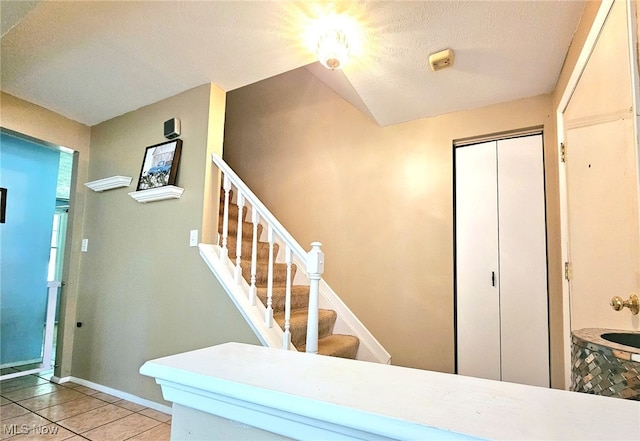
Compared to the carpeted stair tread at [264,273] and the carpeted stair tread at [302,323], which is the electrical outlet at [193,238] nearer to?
the carpeted stair tread at [264,273]

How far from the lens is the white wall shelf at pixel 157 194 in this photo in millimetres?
2369

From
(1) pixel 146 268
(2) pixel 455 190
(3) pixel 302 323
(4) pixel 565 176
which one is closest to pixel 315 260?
(3) pixel 302 323

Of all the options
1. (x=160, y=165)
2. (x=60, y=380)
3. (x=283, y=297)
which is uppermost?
(x=160, y=165)

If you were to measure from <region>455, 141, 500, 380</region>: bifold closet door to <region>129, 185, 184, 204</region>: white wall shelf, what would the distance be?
2.07 metres

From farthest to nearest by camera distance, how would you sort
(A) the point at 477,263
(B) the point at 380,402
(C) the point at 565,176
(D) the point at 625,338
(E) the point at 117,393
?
(E) the point at 117,393 → (A) the point at 477,263 → (C) the point at 565,176 → (D) the point at 625,338 → (B) the point at 380,402

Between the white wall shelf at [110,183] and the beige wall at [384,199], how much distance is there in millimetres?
1224

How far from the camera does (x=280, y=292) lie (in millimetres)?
2586

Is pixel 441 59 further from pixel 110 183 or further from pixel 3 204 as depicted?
pixel 3 204

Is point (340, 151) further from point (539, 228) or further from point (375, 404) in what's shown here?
point (375, 404)

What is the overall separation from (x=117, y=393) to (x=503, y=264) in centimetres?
300

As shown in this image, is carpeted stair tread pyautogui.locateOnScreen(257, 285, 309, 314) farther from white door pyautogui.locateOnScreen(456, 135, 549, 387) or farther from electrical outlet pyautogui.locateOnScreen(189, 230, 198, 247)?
white door pyautogui.locateOnScreen(456, 135, 549, 387)

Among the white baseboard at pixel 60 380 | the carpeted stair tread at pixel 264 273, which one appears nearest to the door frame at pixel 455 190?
the carpeted stair tread at pixel 264 273

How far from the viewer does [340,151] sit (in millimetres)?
3051

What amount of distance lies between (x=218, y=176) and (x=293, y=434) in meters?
2.16
